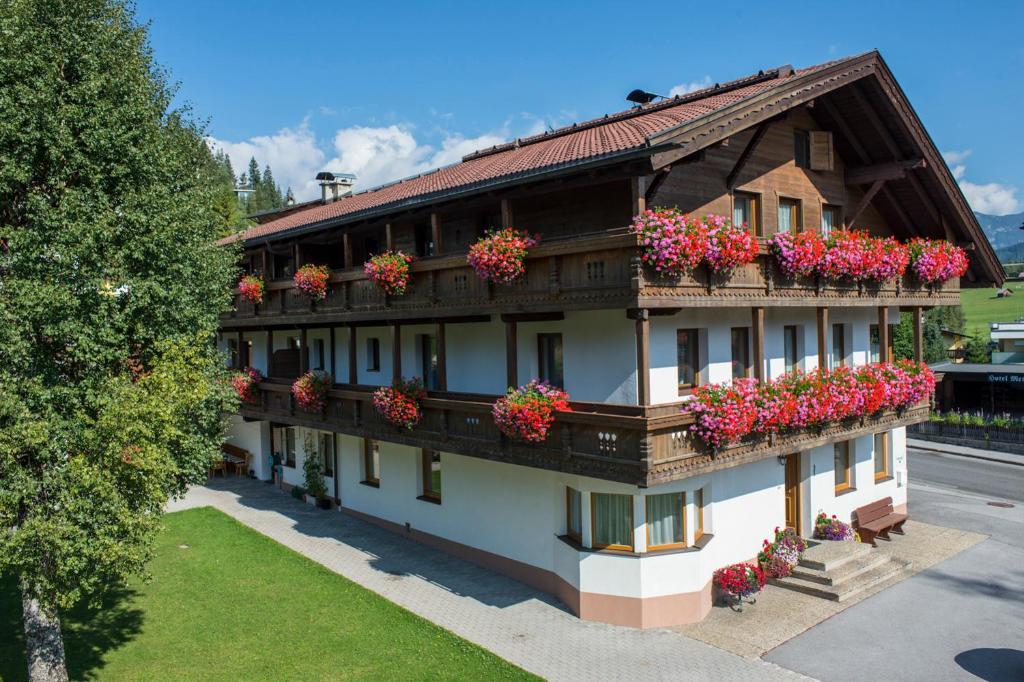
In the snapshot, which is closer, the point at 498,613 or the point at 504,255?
the point at 504,255

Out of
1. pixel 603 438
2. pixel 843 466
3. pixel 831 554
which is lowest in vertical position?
pixel 831 554

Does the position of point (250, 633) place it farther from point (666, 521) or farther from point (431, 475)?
point (666, 521)

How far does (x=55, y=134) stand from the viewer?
11211 mm

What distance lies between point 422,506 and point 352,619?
516 cm

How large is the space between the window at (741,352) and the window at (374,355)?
34.4ft

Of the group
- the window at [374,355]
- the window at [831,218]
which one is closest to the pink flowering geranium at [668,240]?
the window at [831,218]

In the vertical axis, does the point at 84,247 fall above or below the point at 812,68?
below

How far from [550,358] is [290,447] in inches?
550

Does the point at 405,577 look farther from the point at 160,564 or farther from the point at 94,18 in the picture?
the point at 94,18

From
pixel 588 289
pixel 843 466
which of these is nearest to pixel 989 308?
pixel 843 466

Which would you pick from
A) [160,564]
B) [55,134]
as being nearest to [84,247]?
[55,134]

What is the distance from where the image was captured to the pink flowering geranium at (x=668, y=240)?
1224cm

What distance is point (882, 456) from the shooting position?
2094 cm

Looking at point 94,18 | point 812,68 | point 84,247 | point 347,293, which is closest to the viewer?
point 84,247
